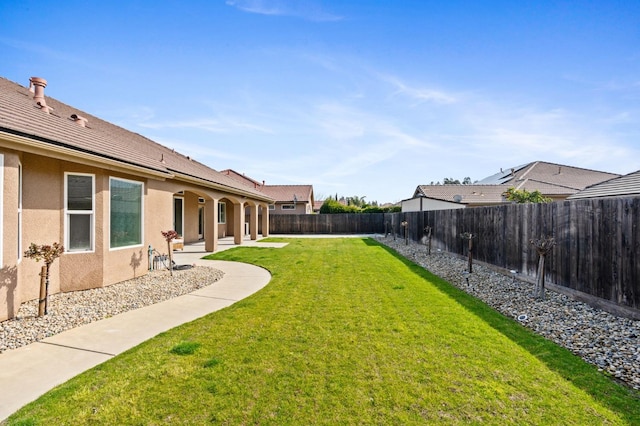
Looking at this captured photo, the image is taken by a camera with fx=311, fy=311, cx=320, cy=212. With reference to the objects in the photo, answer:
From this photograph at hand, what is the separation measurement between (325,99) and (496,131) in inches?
360

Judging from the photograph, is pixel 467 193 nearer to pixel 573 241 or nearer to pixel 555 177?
pixel 555 177

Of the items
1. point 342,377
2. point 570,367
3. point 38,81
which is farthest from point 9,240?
point 570,367

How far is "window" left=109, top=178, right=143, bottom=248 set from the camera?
292 inches

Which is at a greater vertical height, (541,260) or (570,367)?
(541,260)

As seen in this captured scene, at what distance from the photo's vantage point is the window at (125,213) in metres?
7.41

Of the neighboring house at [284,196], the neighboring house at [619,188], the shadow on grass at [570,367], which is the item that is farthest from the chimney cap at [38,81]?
the neighboring house at [284,196]

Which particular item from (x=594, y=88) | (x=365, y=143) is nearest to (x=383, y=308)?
(x=594, y=88)

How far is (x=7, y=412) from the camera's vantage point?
272 centimetres

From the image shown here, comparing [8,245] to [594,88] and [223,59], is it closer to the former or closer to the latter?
[223,59]

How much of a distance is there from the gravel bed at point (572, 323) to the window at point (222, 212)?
16.4 m

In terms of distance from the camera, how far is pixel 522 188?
26172 millimetres

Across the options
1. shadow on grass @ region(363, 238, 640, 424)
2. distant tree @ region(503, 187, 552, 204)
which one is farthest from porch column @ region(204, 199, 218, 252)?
distant tree @ region(503, 187, 552, 204)

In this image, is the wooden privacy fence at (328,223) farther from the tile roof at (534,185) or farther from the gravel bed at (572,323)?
the gravel bed at (572,323)

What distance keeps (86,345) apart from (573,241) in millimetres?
8494
